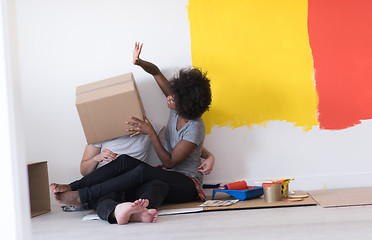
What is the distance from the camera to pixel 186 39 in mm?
2803

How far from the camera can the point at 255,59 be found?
2.78m

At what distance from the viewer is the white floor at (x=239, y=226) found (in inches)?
60.4

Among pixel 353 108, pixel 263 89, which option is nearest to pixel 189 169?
pixel 263 89

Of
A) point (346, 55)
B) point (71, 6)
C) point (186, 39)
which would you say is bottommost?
point (346, 55)

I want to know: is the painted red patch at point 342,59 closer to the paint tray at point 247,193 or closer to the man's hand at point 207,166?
the paint tray at point 247,193

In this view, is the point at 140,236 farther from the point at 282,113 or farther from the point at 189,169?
the point at 282,113

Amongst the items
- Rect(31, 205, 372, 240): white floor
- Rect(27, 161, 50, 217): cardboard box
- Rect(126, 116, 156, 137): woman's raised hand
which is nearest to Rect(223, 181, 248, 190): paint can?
Rect(31, 205, 372, 240): white floor

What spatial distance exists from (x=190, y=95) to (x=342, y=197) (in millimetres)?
1003

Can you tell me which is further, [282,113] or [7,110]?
[282,113]

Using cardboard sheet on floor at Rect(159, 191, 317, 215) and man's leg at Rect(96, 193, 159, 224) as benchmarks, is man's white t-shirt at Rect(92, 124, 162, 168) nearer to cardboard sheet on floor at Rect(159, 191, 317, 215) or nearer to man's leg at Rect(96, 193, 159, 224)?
cardboard sheet on floor at Rect(159, 191, 317, 215)

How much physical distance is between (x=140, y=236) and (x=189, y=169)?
862mm

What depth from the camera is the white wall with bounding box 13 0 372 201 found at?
2.75 m

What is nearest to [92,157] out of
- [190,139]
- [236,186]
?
[190,139]

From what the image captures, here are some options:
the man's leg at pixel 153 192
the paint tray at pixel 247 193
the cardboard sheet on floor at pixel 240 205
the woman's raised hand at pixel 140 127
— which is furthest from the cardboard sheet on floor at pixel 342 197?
the woman's raised hand at pixel 140 127
